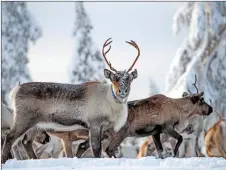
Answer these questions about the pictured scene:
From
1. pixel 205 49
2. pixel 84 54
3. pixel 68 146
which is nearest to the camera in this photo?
pixel 68 146

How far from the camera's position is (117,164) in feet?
28.1

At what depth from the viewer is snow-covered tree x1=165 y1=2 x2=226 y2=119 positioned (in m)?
22.4

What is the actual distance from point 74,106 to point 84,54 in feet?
61.3

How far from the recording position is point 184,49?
2369 centimetres

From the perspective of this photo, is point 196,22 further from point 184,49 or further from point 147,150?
point 147,150

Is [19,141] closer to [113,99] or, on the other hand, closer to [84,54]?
[113,99]

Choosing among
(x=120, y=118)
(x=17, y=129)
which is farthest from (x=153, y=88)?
(x=17, y=129)

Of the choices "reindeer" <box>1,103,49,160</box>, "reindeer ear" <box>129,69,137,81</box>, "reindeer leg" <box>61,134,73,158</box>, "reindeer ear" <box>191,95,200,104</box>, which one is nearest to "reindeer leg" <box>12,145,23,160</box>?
"reindeer" <box>1,103,49,160</box>

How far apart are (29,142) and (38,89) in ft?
4.09

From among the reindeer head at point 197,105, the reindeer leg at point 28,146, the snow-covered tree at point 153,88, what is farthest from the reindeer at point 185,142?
the snow-covered tree at point 153,88

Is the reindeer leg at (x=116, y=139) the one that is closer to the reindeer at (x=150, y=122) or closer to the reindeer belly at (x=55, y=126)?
the reindeer at (x=150, y=122)

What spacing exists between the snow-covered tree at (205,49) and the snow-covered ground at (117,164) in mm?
13566

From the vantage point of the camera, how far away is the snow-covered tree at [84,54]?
Answer: 28.6m

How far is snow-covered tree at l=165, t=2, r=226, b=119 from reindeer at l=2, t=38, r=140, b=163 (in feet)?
38.6
